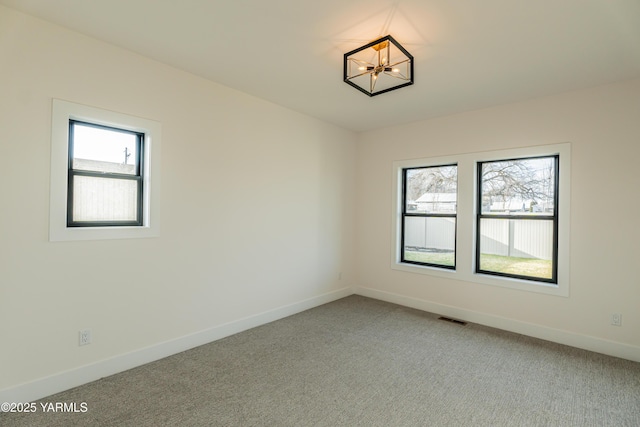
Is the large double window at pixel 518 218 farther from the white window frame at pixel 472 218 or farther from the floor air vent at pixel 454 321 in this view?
the floor air vent at pixel 454 321

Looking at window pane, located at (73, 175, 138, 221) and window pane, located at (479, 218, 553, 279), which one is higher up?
window pane, located at (73, 175, 138, 221)

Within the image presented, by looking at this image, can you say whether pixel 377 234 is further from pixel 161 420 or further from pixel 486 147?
pixel 161 420

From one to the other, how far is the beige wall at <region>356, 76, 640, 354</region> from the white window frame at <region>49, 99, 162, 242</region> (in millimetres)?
3611

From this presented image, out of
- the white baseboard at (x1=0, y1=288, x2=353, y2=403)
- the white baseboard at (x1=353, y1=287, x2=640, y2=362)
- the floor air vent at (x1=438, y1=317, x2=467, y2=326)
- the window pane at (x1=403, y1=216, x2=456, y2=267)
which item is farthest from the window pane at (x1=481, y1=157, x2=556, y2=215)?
the white baseboard at (x1=0, y1=288, x2=353, y2=403)

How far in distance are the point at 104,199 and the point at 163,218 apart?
1.62 feet

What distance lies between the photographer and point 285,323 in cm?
381

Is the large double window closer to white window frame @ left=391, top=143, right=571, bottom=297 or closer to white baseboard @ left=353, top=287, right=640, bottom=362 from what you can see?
white window frame @ left=391, top=143, right=571, bottom=297

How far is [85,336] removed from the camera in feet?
8.05

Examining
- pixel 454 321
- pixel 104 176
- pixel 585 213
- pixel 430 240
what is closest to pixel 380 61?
pixel 104 176

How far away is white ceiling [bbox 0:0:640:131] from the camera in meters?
2.07

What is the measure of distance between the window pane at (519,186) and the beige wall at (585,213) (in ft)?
0.87

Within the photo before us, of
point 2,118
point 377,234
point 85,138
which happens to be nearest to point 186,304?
point 85,138

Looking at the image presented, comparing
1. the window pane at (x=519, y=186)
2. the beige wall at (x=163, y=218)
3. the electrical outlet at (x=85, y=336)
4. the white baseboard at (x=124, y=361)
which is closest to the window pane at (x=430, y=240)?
the window pane at (x=519, y=186)

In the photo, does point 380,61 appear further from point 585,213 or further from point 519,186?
point 585,213
